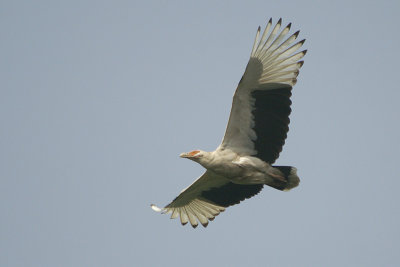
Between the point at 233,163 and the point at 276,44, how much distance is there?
7.89ft

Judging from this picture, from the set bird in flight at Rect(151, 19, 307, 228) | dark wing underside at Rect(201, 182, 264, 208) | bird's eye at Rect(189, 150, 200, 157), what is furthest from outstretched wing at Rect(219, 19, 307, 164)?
dark wing underside at Rect(201, 182, 264, 208)

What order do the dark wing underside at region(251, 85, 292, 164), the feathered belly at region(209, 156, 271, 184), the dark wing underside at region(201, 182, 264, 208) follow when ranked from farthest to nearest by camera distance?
the dark wing underside at region(201, 182, 264, 208) < the feathered belly at region(209, 156, 271, 184) < the dark wing underside at region(251, 85, 292, 164)

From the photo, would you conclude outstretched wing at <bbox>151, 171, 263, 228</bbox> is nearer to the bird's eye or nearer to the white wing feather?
the white wing feather

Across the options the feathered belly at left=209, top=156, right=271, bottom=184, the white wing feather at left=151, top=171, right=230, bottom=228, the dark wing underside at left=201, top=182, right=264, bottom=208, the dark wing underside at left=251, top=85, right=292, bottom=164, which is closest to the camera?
the dark wing underside at left=251, top=85, right=292, bottom=164

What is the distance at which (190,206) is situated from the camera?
12.8 meters

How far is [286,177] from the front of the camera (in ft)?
35.9

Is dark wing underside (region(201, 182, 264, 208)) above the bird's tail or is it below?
below

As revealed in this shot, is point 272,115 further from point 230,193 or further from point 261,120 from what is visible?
point 230,193

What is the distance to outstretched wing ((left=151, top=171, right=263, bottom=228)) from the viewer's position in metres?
12.0

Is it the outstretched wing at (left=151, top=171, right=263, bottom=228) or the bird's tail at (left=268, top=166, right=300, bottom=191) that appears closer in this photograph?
the bird's tail at (left=268, top=166, right=300, bottom=191)

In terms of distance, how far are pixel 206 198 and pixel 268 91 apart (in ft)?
10.1

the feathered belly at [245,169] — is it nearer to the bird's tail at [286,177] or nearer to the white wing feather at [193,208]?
the bird's tail at [286,177]

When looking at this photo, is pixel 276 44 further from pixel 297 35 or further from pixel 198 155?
pixel 198 155

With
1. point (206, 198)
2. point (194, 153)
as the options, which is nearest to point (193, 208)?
point (206, 198)
